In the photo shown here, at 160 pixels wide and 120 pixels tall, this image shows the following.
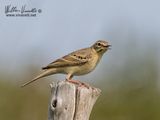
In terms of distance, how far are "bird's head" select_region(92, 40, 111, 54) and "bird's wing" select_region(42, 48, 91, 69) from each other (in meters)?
0.18

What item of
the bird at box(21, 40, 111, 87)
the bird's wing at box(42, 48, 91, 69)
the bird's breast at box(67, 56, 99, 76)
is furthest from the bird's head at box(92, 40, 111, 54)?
the bird's breast at box(67, 56, 99, 76)

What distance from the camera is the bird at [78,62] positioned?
12.3 metres

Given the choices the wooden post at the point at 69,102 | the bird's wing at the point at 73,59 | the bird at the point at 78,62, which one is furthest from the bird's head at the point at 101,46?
the wooden post at the point at 69,102

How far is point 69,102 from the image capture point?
930 cm

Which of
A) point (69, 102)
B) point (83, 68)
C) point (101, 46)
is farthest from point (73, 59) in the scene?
point (69, 102)

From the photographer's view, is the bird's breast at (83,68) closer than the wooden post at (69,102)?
No

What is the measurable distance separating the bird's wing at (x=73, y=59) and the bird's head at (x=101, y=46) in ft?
0.58

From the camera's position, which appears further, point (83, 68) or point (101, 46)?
point (101, 46)

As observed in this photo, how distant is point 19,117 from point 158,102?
8.59 ft

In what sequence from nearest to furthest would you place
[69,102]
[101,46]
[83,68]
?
[69,102] < [83,68] < [101,46]

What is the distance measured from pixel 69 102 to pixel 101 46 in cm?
395

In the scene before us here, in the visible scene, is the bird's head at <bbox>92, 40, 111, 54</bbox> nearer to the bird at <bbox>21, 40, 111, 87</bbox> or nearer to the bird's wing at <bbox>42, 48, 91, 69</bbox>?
the bird at <bbox>21, 40, 111, 87</bbox>

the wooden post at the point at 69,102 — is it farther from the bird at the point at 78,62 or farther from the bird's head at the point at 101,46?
the bird's head at the point at 101,46

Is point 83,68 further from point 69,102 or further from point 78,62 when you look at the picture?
point 69,102
